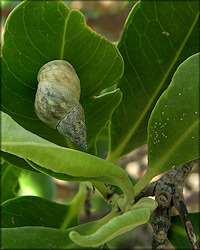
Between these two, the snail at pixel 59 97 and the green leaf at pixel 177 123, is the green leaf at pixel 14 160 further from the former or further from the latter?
the green leaf at pixel 177 123

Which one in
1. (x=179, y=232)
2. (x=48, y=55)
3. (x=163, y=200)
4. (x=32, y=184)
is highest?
(x=48, y=55)

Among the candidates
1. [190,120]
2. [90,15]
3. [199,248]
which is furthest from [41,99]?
[90,15]

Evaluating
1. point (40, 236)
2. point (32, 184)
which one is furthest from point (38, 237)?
point (32, 184)

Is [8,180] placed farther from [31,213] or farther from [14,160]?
[14,160]

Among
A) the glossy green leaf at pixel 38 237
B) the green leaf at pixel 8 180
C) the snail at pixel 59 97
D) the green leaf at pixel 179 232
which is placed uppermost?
the snail at pixel 59 97

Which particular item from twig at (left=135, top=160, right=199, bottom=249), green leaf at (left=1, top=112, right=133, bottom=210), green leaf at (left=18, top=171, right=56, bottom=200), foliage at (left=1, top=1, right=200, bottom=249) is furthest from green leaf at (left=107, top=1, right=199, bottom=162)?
green leaf at (left=18, top=171, right=56, bottom=200)

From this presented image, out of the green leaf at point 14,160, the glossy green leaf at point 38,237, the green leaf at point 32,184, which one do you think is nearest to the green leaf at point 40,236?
the glossy green leaf at point 38,237
